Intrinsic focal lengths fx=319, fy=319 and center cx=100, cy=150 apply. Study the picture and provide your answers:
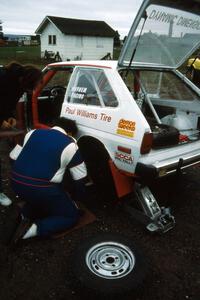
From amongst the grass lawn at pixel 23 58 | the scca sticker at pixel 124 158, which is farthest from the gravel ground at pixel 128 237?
the grass lawn at pixel 23 58

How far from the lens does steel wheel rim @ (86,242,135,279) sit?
104 inches

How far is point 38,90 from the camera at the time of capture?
4875mm

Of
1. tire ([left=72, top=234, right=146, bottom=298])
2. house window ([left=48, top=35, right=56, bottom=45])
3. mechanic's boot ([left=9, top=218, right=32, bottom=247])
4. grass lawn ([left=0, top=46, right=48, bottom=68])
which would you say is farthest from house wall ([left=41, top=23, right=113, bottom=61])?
tire ([left=72, top=234, right=146, bottom=298])

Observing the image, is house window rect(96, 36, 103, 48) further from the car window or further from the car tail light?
the car tail light

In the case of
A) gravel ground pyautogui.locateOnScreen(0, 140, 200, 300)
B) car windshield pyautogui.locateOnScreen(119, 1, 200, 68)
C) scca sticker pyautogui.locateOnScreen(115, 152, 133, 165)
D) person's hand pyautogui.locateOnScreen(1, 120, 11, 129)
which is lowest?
gravel ground pyautogui.locateOnScreen(0, 140, 200, 300)

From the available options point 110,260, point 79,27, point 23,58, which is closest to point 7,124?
point 110,260

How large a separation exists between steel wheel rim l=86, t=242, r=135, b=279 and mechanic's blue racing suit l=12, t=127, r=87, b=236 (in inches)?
23.3

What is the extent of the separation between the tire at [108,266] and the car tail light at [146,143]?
0.93m

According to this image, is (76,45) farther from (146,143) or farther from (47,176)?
(47,176)

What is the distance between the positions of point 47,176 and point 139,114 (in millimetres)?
1151

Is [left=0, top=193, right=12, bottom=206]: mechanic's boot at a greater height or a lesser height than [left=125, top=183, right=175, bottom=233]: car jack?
lesser

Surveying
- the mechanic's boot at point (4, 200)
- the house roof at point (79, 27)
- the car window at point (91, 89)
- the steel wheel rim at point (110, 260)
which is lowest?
the mechanic's boot at point (4, 200)

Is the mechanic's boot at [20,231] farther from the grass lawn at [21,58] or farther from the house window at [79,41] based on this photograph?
the house window at [79,41]

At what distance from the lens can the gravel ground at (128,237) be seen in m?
2.60
